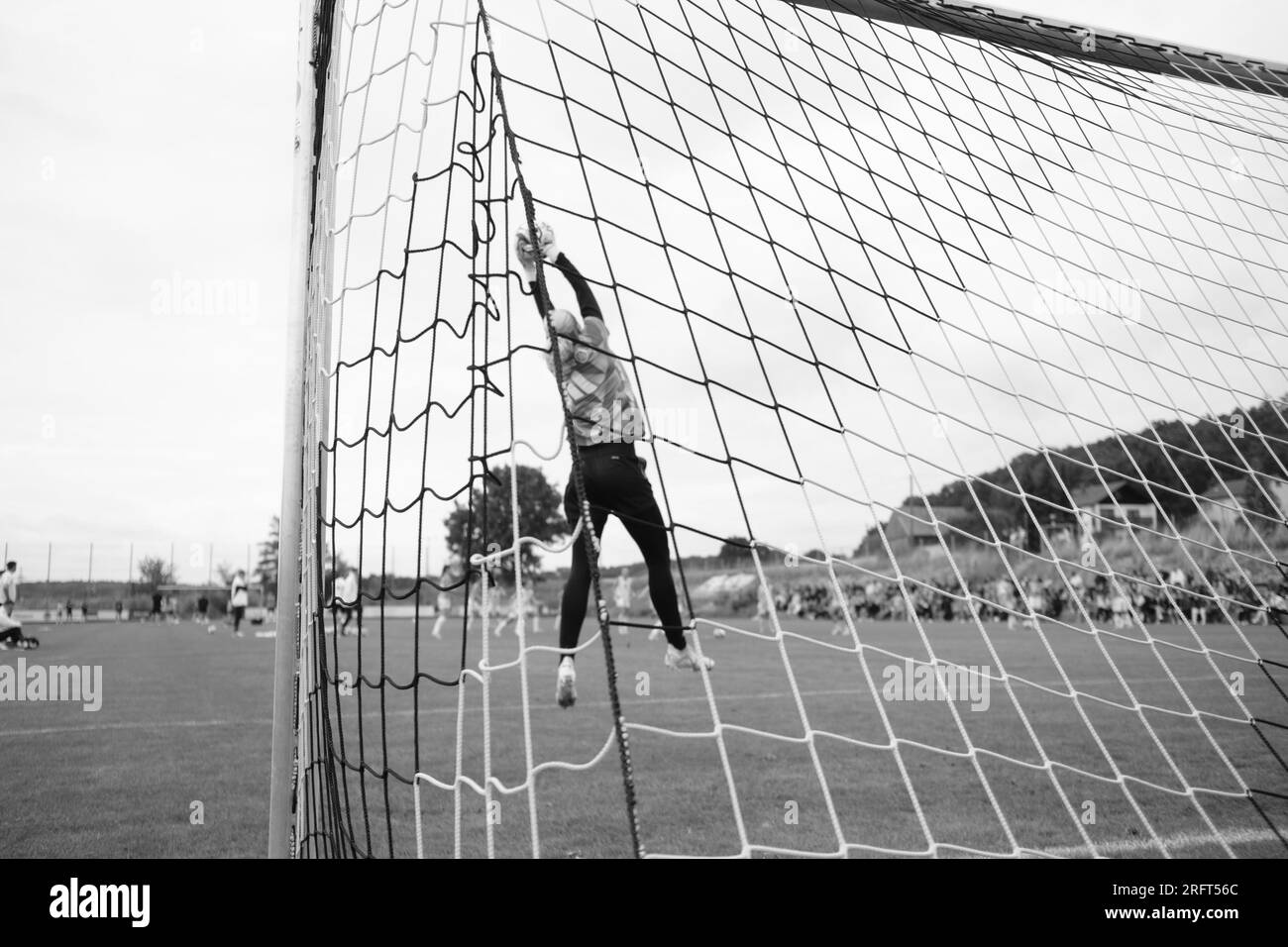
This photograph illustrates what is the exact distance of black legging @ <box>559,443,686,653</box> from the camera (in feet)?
12.0

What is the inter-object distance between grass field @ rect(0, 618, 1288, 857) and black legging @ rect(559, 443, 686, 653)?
1.25 feet

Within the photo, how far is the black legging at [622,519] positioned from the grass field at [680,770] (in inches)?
15.0

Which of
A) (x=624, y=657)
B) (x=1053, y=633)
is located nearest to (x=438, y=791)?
(x=624, y=657)

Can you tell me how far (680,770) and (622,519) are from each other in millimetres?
1512

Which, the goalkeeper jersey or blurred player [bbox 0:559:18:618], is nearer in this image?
the goalkeeper jersey

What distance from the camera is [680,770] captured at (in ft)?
14.1

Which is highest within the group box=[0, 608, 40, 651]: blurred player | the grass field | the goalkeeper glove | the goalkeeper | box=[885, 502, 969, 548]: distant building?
the goalkeeper glove

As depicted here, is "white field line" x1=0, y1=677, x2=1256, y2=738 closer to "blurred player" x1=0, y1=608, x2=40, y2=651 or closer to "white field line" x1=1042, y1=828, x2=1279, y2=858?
"white field line" x1=1042, y1=828, x2=1279, y2=858

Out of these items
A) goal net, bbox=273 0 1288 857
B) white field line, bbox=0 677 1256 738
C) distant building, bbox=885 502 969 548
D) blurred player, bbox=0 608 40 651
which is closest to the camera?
goal net, bbox=273 0 1288 857

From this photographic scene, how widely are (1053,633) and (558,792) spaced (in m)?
15.7

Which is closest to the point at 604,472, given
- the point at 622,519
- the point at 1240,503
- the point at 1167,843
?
the point at 622,519

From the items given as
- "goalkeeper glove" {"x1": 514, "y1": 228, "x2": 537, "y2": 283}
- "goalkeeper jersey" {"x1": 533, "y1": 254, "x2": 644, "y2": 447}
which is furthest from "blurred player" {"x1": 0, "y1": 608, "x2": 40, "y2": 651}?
"goalkeeper glove" {"x1": 514, "y1": 228, "x2": 537, "y2": 283}

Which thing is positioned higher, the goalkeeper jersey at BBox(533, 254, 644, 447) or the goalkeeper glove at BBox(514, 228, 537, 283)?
the goalkeeper glove at BBox(514, 228, 537, 283)
